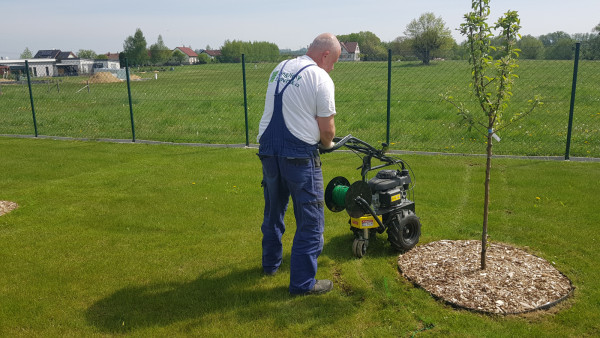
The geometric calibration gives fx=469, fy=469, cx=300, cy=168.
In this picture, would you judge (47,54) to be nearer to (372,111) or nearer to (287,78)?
(372,111)

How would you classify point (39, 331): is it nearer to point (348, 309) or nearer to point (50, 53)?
point (348, 309)

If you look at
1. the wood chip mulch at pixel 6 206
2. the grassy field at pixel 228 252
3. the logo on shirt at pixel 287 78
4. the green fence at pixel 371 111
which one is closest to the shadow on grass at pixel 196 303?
the grassy field at pixel 228 252

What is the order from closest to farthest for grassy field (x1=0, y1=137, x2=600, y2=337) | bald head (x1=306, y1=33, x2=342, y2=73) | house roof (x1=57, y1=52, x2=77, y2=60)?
1. grassy field (x1=0, y1=137, x2=600, y2=337)
2. bald head (x1=306, y1=33, x2=342, y2=73)
3. house roof (x1=57, y1=52, x2=77, y2=60)

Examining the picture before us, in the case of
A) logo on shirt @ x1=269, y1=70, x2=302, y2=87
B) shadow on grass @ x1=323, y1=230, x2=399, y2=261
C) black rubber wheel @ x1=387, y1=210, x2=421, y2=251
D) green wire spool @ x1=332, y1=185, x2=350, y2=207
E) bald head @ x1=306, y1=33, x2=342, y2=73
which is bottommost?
shadow on grass @ x1=323, y1=230, x2=399, y2=261

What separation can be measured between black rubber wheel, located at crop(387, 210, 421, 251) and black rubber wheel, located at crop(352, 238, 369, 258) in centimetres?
26

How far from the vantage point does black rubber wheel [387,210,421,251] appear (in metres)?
4.68

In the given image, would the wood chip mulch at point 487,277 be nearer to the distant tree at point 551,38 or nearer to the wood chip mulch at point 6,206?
the wood chip mulch at point 6,206

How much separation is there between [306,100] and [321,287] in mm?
1630

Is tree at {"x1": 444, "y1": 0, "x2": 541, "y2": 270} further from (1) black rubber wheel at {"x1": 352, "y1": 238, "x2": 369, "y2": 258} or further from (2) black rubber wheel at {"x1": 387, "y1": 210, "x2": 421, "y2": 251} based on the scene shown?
(1) black rubber wheel at {"x1": 352, "y1": 238, "x2": 369, "y2": 258}

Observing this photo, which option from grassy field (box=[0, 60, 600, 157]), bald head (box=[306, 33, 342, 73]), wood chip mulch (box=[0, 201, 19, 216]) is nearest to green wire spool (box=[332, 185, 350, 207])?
bald head (box=[306, 33, 342, 73])

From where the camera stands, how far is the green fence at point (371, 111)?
10227 mm

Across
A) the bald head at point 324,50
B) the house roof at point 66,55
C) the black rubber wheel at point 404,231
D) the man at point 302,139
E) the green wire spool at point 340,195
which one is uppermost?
the house roof at point 66,55

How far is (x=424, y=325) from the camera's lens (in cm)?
357

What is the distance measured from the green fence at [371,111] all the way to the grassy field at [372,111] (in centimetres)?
3
